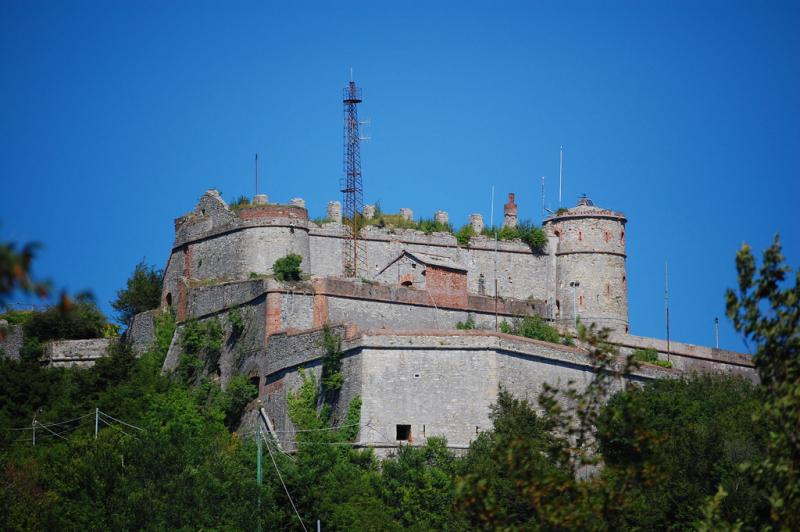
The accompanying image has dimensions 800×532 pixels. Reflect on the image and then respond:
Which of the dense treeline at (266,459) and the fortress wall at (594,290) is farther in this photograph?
the fortress wall at (594,290)

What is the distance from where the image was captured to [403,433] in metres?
42.1

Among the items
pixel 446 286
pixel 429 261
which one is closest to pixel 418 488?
pixel 446 286

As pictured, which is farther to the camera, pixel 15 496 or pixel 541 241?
pixel 541 241

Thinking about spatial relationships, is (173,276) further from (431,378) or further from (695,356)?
(695,356)

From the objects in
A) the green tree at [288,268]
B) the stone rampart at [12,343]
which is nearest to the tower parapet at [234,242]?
the green tree at [288,268]

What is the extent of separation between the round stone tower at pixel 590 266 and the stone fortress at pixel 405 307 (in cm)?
5

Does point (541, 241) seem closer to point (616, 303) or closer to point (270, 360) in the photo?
point (616, 303)

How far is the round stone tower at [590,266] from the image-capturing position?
53.7 m

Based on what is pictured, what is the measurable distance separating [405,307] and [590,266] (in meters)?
8.76

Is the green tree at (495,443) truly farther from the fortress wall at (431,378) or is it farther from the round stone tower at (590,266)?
the round stone tower at (590,266)

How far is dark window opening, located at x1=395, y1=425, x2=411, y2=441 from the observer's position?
42062 millimetres

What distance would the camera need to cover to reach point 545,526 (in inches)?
787

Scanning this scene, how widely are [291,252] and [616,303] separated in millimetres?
11949

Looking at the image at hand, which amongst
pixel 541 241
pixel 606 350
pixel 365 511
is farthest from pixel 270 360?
pixel 606 350
